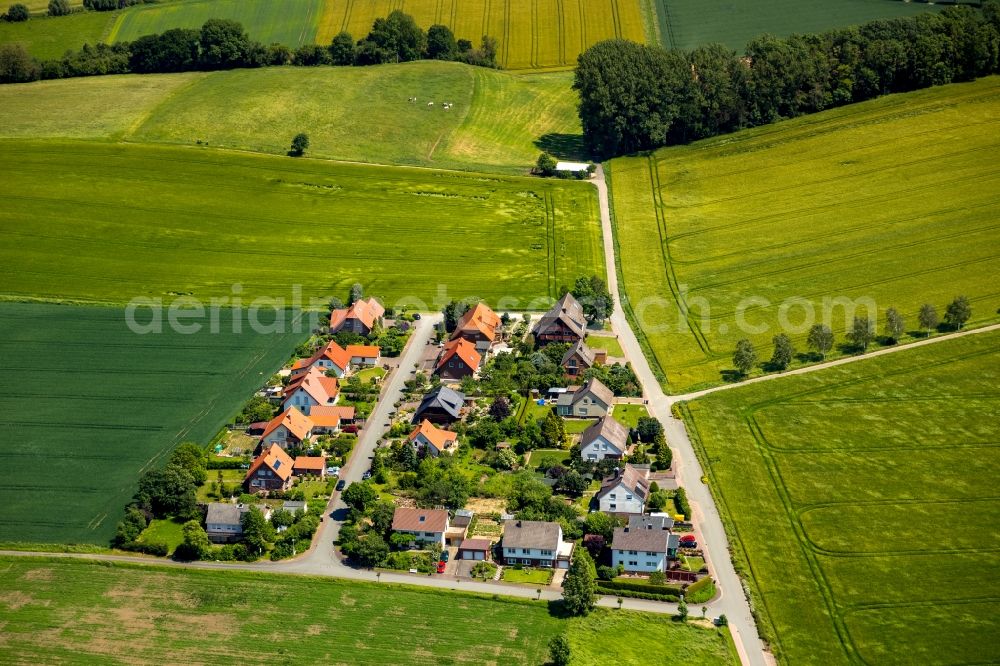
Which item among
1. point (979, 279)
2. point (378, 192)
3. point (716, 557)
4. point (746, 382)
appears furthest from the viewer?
point (378, 192)

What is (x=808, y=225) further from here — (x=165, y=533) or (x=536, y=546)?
(x=165, y=533)

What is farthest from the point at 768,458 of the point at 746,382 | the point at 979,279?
the point at 979,279

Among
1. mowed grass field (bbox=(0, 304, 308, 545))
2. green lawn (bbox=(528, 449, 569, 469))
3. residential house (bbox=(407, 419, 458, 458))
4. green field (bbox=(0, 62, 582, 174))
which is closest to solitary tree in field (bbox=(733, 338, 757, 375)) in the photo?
green lawn (bbox=(528, 449, 569, 469))

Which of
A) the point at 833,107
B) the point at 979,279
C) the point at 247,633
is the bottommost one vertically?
the point at 247,633

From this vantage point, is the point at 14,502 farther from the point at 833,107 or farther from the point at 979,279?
the point at 833,107

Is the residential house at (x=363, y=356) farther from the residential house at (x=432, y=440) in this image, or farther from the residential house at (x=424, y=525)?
the residential house at (x=424, y=525)

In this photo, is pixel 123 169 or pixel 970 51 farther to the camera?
pixel 970 51
